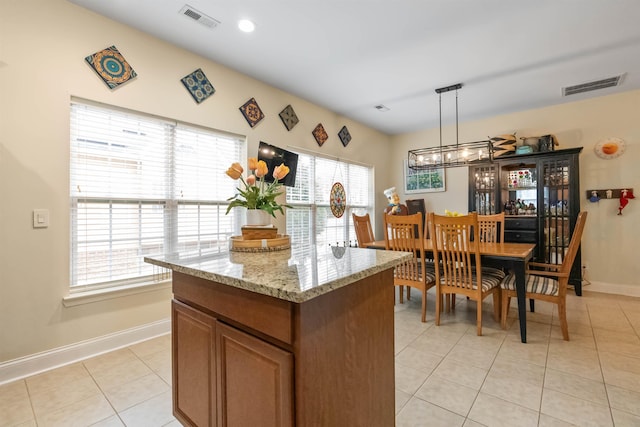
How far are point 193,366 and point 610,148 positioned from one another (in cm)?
532

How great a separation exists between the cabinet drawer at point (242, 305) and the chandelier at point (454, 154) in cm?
298

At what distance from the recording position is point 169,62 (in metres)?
2.69

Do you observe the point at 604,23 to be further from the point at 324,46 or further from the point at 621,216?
the point at 621,216

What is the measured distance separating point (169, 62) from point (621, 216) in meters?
5.70

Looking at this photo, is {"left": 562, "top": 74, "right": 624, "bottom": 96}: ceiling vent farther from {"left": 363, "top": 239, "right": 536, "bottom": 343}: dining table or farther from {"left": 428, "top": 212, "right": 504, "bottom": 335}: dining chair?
{"left": 428, "top": 212, "right": 504, "bottom": 335}: dining chair

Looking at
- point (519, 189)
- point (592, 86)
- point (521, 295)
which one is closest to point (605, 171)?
point (519, 189)

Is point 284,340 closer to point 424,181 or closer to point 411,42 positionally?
point 411,42

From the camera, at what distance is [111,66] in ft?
7.73

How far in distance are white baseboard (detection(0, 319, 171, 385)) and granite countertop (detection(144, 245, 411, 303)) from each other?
149 cm

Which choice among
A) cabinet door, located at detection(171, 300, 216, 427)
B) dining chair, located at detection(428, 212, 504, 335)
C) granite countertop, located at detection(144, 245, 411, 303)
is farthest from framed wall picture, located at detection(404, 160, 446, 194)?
cabinet door, located at detection(171, 300, 216, 427)

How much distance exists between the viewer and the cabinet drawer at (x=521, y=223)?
4095mm

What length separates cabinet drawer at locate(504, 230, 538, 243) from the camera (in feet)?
13.4

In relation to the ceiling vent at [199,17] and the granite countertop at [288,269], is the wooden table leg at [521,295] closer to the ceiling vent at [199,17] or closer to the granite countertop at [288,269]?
the granite countertop at [288,269]

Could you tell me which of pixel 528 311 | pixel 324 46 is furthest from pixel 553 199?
pixel 324 46
